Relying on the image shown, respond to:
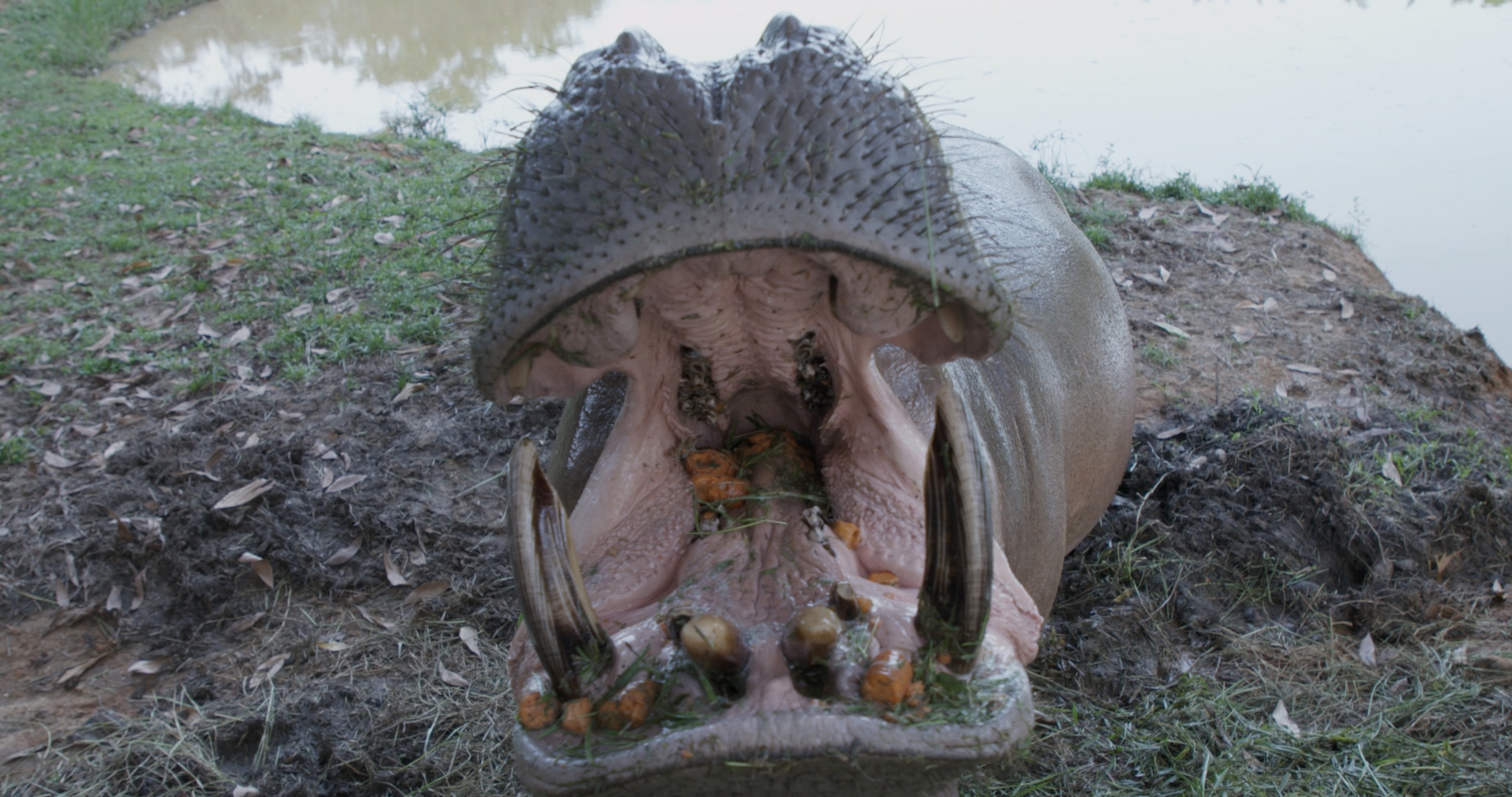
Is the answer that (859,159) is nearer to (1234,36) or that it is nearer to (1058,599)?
(1058,599)

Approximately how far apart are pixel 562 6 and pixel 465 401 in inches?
452

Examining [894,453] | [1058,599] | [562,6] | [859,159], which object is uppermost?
[562,6]

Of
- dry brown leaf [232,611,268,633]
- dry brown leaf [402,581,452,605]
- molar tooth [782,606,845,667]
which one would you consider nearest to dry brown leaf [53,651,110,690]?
dry brown leaf [232,611,268,633]

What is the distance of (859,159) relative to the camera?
1.59 meters

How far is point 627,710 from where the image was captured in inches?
66.6

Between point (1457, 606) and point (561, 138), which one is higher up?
point (561, 138)

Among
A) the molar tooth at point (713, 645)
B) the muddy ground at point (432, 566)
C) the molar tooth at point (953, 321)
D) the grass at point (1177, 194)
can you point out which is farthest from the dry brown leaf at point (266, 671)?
the grass at point (1177, 194)

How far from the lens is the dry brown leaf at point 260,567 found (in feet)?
12.4

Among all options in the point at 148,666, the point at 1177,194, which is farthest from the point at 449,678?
the point at 1177,194

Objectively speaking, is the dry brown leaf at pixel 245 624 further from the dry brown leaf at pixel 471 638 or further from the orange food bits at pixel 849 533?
the orange food bits at pixel 849 533

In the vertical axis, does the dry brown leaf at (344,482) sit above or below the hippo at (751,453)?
below

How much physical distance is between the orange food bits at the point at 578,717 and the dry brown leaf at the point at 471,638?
1883 millimetres

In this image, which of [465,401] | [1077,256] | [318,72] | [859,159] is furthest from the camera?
[318,72]

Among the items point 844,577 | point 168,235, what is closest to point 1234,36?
point 168,235
